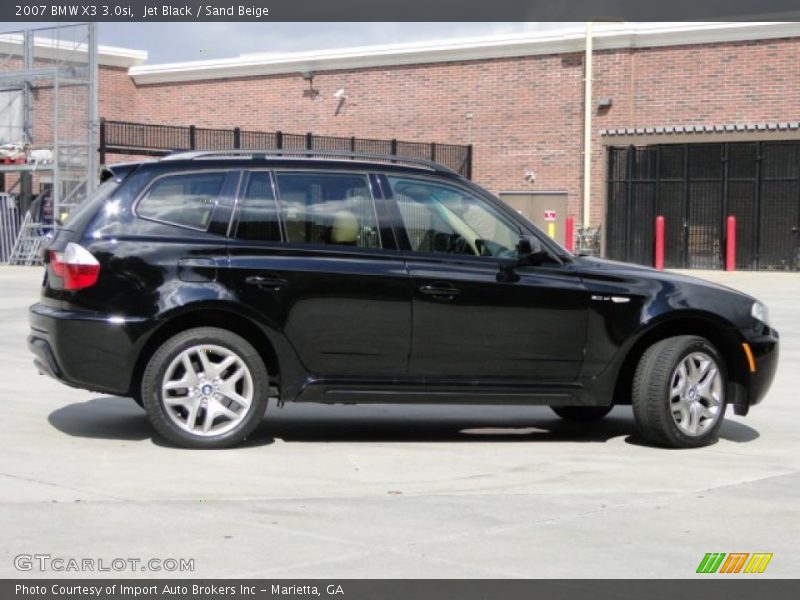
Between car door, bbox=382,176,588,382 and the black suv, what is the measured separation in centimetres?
1

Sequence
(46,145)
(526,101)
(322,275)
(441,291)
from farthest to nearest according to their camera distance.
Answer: (46,145) → (526,101) → (441,291) → (322,275)

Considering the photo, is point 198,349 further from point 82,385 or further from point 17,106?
point 17,106

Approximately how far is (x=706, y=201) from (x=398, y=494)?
28874 millimetres

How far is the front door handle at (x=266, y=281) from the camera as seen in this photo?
339 inches

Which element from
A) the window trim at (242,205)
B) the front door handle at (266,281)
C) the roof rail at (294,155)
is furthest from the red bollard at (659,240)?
the front door handle at (266,281)

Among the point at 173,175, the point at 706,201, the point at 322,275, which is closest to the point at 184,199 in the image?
the point at 173,175

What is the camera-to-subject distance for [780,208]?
33.7 meters

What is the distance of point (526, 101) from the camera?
39031mm

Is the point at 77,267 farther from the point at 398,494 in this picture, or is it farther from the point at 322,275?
the point at 398,494

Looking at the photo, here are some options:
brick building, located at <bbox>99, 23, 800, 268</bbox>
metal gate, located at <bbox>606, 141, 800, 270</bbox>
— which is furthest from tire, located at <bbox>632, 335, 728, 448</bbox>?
metal gate, located at <bbox>606, 141, 800, 270</bbox>

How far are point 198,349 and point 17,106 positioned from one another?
3461cm

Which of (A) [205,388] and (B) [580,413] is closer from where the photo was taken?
(A) [205,388]

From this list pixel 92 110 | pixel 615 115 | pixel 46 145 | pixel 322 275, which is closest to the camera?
pixel 322 275
